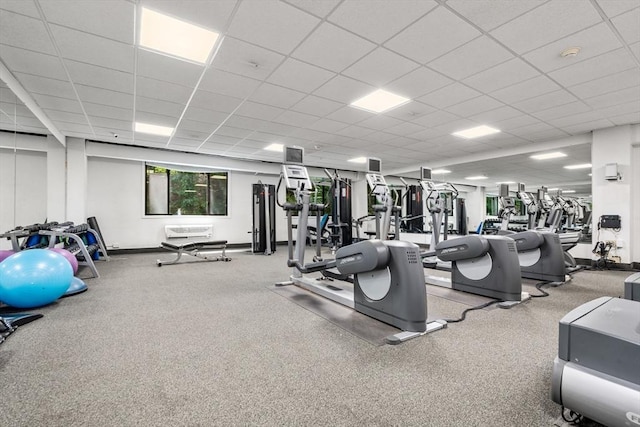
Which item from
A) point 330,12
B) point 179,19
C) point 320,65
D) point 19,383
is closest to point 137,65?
point 179,19

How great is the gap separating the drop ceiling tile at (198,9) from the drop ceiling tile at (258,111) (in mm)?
1876

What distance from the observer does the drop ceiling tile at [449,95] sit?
389 centimetres

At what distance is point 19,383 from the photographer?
1.66m

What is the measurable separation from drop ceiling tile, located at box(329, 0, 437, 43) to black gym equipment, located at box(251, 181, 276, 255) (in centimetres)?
573

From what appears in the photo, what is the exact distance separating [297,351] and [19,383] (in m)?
1.56

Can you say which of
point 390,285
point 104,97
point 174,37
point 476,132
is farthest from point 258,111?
point 476,132

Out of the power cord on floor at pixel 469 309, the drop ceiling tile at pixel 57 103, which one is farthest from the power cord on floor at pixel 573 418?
the drop ceiling tile at pixel 57 103

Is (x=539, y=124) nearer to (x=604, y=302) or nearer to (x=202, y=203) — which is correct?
(x=604, y=302)

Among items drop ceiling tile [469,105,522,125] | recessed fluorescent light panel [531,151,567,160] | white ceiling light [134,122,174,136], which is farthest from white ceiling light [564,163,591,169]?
white ceiling light [134,122,174,136]

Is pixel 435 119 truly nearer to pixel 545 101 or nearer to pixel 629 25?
pixel 545 101

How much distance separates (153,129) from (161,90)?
2.21 m

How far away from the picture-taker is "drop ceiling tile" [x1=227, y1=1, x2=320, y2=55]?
2.40 m

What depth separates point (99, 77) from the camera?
140 inches

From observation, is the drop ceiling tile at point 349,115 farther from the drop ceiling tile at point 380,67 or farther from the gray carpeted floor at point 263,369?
the gray carpeted floor at point 263,369
